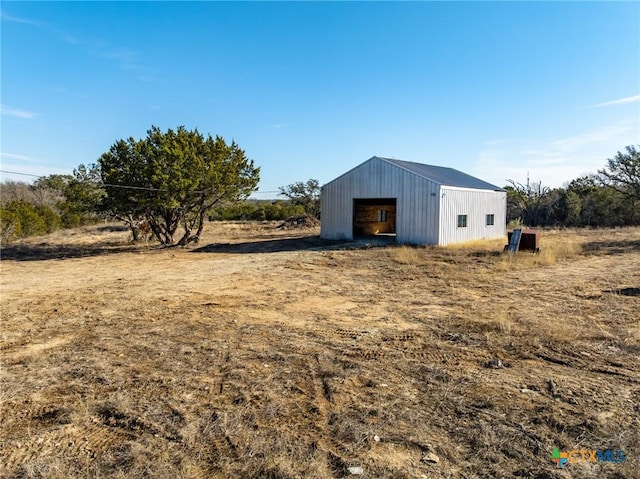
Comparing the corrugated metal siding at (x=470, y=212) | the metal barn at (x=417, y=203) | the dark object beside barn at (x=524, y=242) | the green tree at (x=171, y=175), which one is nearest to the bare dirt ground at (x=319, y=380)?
the dark object beside barn at (x=524, y=242)

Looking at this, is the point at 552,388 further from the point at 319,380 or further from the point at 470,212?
the point at 470,212

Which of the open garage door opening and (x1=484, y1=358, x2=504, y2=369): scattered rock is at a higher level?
the open garage door opening

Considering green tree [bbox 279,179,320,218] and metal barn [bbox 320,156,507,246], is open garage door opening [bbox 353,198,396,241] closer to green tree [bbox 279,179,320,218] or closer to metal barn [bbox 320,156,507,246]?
metal barn [bbox 320,156,507,246]

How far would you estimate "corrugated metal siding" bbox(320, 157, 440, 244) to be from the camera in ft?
56.9

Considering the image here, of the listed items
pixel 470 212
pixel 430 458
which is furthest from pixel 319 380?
pixel 470 212

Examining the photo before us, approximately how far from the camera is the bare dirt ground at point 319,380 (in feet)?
9.40

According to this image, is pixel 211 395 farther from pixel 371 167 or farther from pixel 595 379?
pixel 371 167

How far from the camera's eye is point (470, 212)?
64.1 feet

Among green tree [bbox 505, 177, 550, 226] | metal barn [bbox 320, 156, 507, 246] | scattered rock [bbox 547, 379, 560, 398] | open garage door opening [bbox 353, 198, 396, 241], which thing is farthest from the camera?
green tree [bbox 505, 177, 550, 226]

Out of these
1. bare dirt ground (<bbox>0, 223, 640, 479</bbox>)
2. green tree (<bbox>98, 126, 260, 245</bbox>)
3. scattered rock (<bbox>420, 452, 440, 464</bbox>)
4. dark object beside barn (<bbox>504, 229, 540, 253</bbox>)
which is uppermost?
green tree (<bbox>98, 126, 260, 245</bbox>)

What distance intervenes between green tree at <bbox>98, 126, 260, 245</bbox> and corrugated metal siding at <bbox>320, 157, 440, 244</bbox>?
434cm

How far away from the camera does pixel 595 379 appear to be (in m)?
4.11

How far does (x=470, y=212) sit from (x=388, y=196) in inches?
172

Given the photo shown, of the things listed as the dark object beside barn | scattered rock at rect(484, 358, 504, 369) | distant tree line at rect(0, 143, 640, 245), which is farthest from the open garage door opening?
scattered rock at rect(484, 358, 504, 369)
